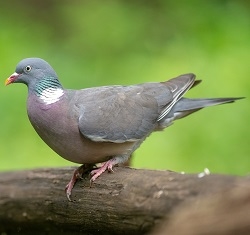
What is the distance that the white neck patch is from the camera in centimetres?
293

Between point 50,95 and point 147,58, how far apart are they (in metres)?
2.66

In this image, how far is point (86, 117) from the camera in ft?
9.61

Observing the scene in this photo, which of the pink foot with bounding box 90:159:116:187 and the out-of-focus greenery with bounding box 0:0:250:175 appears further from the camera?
the out-of-focus greenery with bounding box 0:0:250:175

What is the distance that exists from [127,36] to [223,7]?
82 centimetres

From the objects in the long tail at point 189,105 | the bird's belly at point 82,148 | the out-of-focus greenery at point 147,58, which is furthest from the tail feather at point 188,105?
the out-of-focus greenery at point 147,58

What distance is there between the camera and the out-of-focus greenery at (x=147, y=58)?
15.1ft

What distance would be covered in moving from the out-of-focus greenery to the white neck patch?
1.59m

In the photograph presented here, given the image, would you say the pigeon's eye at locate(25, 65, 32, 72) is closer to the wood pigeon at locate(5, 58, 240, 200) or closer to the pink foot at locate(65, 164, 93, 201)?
the wood pigeon at locate(5, 58, 240, 200)

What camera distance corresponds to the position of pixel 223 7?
6.10 m

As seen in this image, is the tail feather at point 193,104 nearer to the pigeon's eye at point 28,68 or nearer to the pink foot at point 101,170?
the pink foot at point 101,170

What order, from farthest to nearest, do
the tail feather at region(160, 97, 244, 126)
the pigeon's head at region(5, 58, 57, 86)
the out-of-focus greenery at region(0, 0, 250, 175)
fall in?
the out-of-focus greenery at region(0, 0, 250, 175), the tail feather at region(160, 97, 244, 126), the pigeon's head at region(5, 58, 57, 86)

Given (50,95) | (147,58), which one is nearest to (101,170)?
(50,95)

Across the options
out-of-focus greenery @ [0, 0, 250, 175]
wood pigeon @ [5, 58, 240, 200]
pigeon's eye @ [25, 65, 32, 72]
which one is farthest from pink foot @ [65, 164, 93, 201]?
out-of-focus greenery @ [0, 0, 250, 175]

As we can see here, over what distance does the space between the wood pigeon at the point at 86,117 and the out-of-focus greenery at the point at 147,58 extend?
4.54ft
